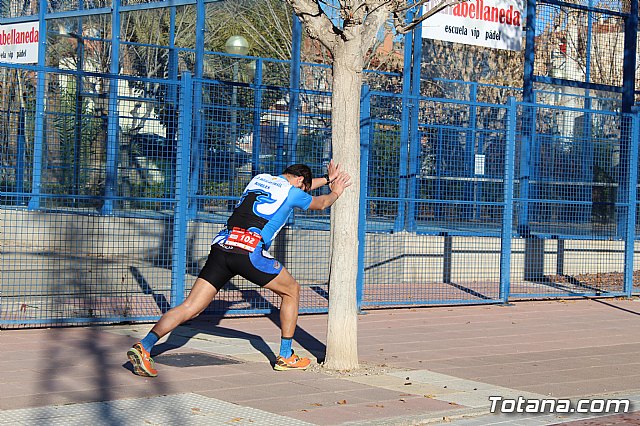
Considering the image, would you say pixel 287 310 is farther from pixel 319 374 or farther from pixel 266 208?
pixel 266 208

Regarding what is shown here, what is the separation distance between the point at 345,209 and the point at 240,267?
3.63 ft

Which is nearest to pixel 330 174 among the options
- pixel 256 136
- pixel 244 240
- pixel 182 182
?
pixel 244 240

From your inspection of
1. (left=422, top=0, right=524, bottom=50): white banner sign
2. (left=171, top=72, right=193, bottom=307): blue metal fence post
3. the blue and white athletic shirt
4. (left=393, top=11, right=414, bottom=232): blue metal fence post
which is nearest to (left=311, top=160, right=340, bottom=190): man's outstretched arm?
the blue and white athletic shirt

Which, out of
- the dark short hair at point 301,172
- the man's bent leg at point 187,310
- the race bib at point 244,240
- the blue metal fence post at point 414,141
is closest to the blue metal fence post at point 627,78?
the blue metal fence post at point 414,141

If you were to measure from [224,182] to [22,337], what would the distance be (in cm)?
372

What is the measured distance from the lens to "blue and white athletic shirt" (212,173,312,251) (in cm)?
789

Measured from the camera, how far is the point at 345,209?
8.41 metres

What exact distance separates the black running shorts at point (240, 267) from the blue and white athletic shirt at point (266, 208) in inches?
3.0

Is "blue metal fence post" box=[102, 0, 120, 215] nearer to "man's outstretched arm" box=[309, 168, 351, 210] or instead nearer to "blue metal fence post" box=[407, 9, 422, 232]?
"blue metal fence post" box=[407, 9, 422, 232]

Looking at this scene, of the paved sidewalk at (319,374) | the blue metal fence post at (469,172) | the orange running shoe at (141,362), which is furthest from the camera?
the blue metal fence post at (469,172)

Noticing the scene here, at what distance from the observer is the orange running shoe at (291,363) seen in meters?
8.20

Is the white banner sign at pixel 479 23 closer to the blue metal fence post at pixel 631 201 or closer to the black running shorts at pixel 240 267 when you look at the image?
the blue metal fence post at pixel 631 201

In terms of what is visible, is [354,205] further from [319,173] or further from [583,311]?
[583,311]

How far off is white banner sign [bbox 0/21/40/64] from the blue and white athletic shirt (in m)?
16.0
